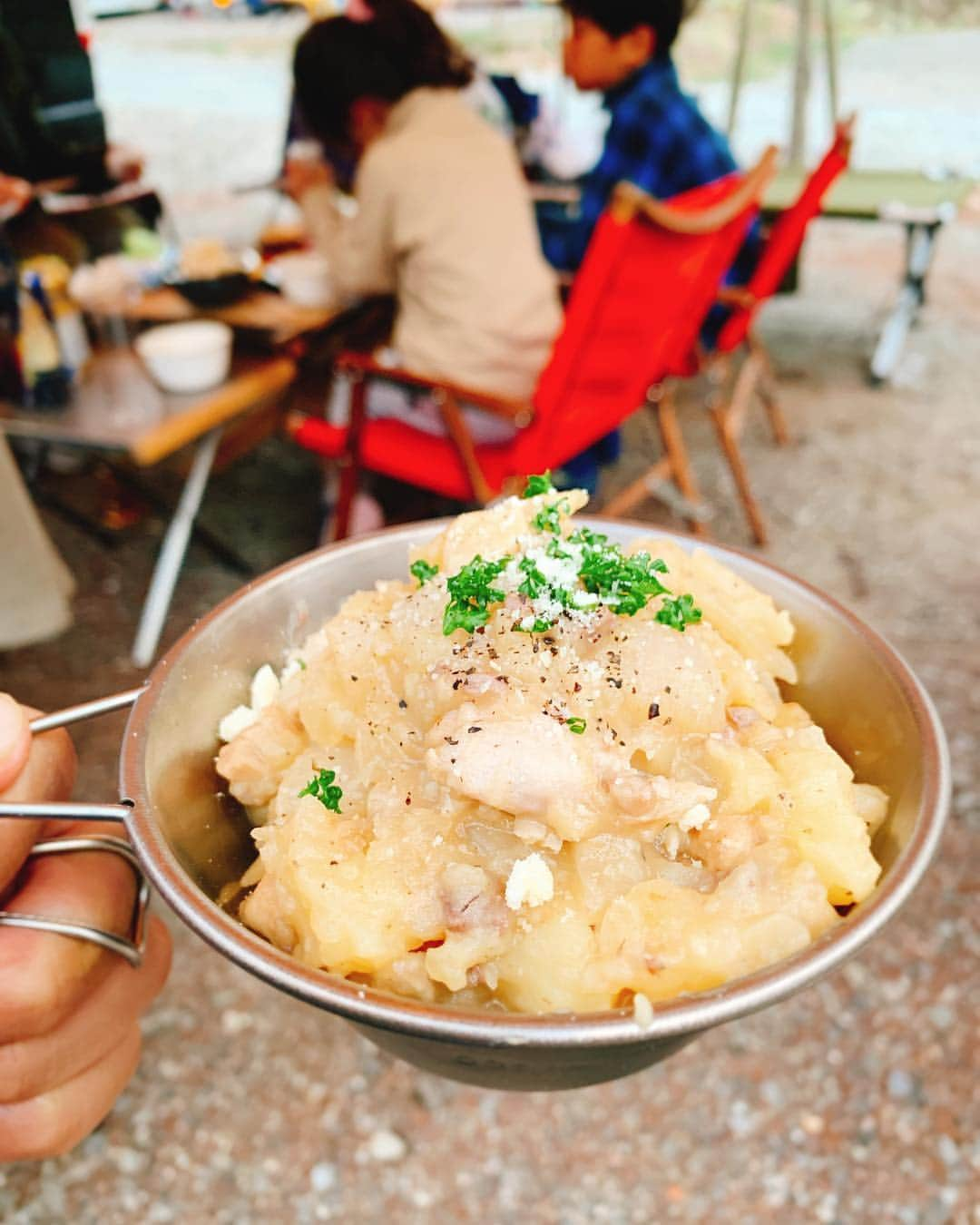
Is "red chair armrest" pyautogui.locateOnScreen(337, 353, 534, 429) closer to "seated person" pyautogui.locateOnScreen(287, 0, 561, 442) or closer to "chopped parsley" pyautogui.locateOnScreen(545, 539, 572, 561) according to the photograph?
"seated person" pyautogui.locateOnScreen(287, 0, 561, 442)

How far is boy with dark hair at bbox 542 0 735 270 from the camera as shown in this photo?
4.06 meters

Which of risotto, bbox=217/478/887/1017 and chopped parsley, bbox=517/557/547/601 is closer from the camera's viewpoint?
risotto, bbox=217/478/887/1017

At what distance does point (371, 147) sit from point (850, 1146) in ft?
11.9

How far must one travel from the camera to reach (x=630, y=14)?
13.1ft

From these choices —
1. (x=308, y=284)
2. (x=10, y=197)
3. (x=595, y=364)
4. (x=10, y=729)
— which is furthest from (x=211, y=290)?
(x=10, y=729)

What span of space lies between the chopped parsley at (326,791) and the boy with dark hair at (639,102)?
3886mm

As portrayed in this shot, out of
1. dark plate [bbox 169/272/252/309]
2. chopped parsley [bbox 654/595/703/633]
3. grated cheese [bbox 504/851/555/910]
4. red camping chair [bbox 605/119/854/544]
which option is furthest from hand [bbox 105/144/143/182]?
grated cheese [bbox 504/851/555/910]

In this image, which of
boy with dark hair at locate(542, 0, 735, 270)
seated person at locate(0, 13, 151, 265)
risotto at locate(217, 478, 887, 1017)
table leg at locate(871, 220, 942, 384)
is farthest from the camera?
table leg at locate(871, 220, 942, 384)

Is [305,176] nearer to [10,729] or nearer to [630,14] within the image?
[630,14]

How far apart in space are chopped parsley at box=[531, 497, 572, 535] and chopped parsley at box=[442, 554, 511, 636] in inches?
5.3

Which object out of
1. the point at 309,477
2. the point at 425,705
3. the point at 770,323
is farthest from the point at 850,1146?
the point at 770,323

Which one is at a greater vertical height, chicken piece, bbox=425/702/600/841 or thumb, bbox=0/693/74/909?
chicken piece, bbox=425/702/600/841

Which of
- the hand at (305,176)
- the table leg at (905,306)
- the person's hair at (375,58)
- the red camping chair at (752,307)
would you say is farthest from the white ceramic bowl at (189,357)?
the table leg at (905,306)

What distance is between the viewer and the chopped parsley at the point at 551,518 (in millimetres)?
1290
